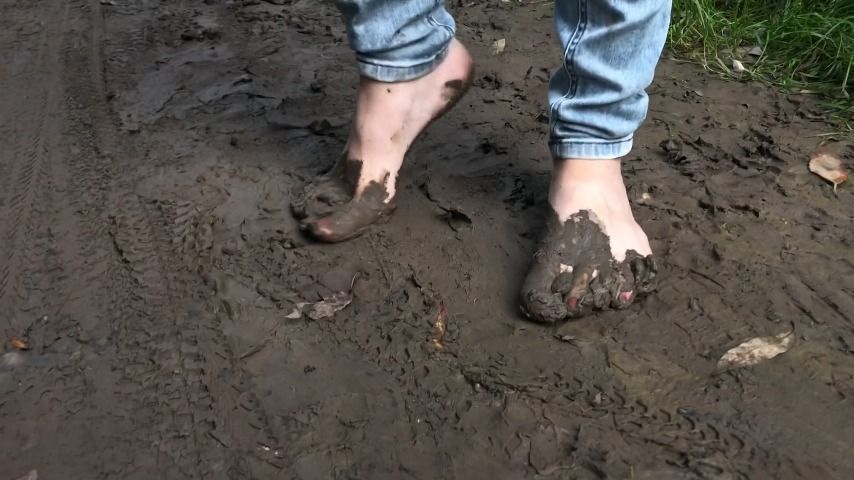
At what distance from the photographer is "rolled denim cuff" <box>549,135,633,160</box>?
1.45 m

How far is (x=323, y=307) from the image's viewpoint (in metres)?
1.51

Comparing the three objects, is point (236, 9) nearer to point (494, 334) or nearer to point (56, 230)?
point (56, 230)

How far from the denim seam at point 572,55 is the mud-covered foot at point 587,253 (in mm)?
129

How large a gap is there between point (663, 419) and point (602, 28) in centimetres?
72

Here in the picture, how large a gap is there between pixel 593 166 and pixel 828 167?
799 millimetres

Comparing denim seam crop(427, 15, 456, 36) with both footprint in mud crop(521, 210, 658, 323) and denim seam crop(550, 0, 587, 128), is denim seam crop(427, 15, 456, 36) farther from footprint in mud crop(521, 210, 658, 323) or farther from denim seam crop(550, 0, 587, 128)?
footprint in mud crop(521, 210, 658, 323)

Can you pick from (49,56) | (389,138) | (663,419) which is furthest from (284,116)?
(663,419)

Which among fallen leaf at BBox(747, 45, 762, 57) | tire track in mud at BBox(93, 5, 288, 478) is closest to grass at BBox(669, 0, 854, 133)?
fallen leaf at BBox(747, 45, 762, 57)

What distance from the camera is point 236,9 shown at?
277 centimetres

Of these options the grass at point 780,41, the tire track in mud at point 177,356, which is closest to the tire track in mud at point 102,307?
the tire track in mud at point 177,356

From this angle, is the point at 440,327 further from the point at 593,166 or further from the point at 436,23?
the point at 436,23

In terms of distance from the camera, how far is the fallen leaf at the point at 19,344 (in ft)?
4.76

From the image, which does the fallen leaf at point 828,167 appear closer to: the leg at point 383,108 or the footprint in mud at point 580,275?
the footprint in mud at point 580,275

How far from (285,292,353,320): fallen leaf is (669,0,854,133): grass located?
1531mm
